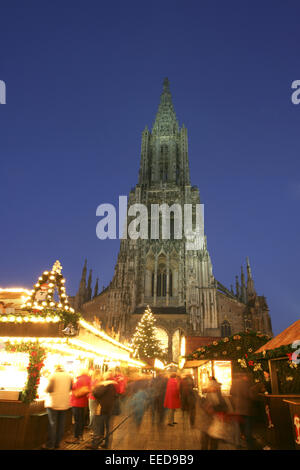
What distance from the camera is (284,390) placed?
7840mm

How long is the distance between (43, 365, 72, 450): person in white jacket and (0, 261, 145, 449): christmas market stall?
58 centimetres

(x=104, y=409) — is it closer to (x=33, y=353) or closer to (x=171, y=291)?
(x=33, y=353)

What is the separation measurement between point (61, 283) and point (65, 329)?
1.84m

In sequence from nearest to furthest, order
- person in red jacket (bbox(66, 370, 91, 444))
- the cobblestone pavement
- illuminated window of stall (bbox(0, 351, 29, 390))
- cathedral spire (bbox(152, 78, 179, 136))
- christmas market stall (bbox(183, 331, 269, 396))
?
the cobblestone pavement
person in red jacket (bbox(66, 370, 91, 444))
illuminated window of stall (bbox(0, 351, 29, 390))
christmas market stall (bbox(183, 331, 269, 396))
cathedral spire (bbox(152, 78, 179, 136))

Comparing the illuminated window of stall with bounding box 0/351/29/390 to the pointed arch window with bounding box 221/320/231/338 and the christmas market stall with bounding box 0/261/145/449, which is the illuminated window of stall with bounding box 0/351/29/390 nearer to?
the christmas market stall with bounding box 0/261/145/449

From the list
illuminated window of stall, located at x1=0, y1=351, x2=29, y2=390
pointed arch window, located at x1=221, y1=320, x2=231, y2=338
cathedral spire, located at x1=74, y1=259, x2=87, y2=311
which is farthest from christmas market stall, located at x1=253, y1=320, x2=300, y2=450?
cathedral spire, located at x1=74, y1=259, x2=87, y2=311

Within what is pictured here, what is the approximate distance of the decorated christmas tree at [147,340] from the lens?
30.2 metres

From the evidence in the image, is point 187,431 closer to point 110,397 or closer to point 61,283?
point 110,397

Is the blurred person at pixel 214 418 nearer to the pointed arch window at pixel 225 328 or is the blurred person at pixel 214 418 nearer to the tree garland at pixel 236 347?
the tree garland at pixel 236 347

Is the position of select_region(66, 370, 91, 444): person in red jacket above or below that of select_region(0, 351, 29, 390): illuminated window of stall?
below

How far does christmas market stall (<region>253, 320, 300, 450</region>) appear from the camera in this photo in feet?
18.5

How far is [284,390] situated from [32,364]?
6.63 meters
